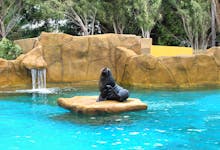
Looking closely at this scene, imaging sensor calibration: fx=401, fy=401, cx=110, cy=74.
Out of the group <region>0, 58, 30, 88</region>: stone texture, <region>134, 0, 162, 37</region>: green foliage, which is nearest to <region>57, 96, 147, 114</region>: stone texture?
<region>0, 58, 30, 88</region>: stone texture

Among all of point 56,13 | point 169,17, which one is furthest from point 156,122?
point 169,17

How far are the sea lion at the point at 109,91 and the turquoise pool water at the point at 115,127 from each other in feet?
1.99

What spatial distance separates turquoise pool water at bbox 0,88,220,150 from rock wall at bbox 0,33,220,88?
345 centimetres

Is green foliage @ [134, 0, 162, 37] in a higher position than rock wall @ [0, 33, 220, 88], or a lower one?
higher

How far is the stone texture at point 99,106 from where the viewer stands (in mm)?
9141

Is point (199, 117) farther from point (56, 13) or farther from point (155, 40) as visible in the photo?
A: point (155, 40)

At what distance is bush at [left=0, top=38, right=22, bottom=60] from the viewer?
17.4 m

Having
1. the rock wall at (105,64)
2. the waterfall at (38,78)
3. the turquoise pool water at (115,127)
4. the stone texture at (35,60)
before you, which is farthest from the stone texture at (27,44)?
the turquoise pool water at (115,127)

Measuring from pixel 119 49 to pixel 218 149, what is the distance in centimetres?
1063

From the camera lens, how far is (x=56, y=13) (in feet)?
88.8

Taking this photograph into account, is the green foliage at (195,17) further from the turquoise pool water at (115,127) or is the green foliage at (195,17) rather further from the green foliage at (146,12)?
the turquoise pool water at (115,127)

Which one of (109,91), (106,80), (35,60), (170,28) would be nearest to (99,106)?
(109,91)

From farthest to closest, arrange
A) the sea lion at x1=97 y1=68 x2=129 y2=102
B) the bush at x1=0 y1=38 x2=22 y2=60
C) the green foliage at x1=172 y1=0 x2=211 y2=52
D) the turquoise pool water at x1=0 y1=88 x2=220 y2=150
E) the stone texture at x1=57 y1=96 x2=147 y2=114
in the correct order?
1. the green foliage at x1=172 y1=0 x2=211 y2=52
2. the bush at x1=0 y1=38 x2=22 y2=60
3. the sea lion at x1=97 y1=68 x2=129 y2=102
4. the stone texture at x1=57 y1=96 x2=147 y2=114
5. the turquoise pool water at x1=0 y1=88 x2=220 y2=150

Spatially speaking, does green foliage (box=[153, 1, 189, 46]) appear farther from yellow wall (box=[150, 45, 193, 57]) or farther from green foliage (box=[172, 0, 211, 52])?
yellow wall (box=[150, 45, 193, 57])
